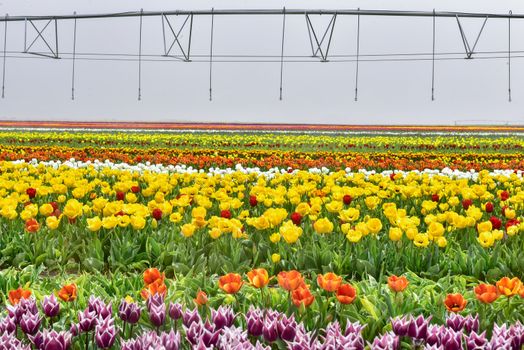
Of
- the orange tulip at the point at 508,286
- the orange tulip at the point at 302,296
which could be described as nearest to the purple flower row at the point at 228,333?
the orange tulip at the point at 302,296

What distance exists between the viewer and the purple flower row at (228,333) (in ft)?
7.16

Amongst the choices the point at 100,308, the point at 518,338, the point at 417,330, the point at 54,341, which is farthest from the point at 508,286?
the point at 54,341

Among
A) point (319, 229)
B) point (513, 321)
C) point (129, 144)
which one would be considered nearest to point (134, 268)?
point (319, 229)

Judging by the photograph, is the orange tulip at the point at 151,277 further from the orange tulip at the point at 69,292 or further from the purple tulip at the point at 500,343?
the purple tulip at the point at 500,343

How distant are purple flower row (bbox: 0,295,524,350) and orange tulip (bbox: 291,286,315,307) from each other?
128 mm

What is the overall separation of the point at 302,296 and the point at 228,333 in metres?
0.44

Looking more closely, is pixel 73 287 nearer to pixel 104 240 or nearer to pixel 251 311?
pixel 251 311

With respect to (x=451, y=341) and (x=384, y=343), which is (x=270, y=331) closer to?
(x=384, y=343)

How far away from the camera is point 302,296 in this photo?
264 cm

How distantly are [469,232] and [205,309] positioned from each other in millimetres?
2977

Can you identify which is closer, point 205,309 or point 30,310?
point 30,310

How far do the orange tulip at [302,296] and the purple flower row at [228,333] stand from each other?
0.42 ft

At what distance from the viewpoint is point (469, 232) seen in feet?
17.1

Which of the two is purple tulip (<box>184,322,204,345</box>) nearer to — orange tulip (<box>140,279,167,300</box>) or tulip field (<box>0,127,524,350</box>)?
tulip field (<box>0,127,524,350</box>)
